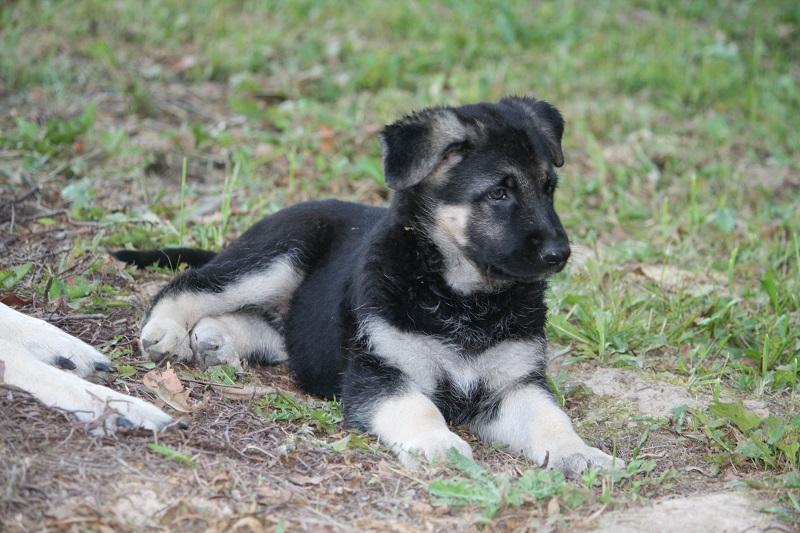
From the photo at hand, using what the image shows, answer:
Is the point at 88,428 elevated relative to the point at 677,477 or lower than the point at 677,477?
elevated

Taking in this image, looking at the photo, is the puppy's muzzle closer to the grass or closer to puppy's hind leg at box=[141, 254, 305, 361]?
the grass

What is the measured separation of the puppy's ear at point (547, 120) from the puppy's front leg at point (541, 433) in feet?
4.04

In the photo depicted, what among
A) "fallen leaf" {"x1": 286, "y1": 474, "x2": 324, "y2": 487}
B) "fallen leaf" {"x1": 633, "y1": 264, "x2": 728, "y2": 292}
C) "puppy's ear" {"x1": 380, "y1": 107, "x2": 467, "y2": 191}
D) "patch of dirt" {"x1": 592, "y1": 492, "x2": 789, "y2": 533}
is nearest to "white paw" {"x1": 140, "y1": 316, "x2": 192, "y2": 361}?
"fallen leaf" {"x1": 286, "y1": 474, "x2": 324, "y2": 487}

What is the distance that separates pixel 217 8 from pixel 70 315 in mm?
6181

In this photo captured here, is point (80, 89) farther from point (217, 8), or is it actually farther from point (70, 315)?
point (70, 315)

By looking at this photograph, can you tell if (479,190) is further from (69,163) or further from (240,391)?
(69,163)

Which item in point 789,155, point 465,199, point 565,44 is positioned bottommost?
point 789,155

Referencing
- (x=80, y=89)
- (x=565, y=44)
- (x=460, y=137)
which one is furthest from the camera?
(x=565, y=44)

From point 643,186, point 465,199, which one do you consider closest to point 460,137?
point 465,199

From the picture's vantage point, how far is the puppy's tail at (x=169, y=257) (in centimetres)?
537

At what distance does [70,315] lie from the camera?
4.67 meters

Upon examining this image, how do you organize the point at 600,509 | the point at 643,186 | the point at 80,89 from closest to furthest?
the point at 600,509 < the point at 643,186 < the point at 80,89

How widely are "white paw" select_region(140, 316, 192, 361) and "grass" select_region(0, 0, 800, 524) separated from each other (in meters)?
0.30

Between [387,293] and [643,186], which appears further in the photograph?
[643,186]
